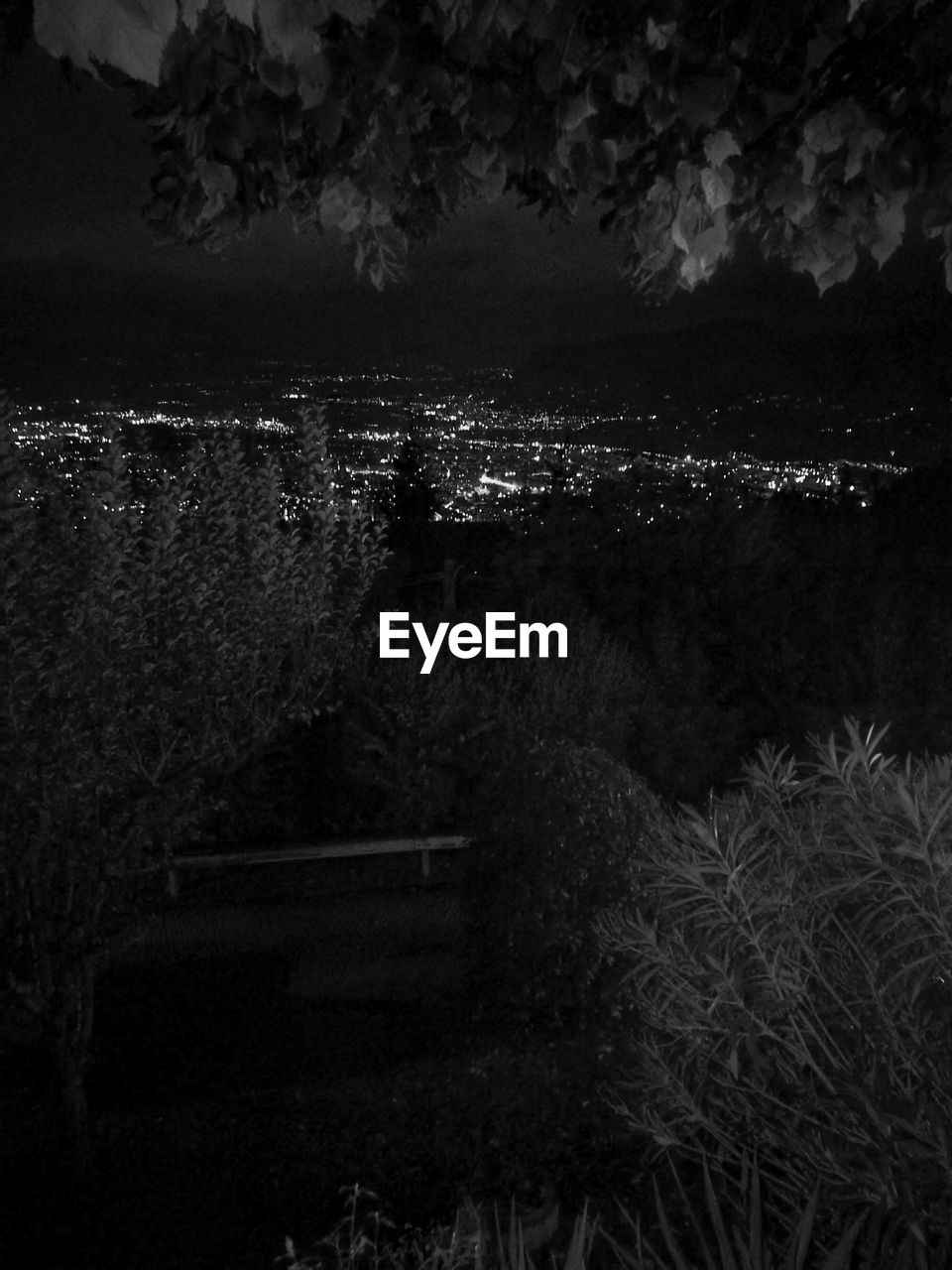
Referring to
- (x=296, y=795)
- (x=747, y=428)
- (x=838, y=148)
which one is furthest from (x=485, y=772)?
(x=747, y=428)

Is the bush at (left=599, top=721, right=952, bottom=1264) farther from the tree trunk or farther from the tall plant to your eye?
the tree trunk

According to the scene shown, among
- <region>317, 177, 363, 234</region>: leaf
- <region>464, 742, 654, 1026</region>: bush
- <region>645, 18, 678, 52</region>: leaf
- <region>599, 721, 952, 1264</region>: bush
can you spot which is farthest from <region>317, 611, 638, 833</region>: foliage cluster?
<region>645, 18, 678, 52</region>: leaf

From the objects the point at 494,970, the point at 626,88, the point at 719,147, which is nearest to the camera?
the point at 719,147

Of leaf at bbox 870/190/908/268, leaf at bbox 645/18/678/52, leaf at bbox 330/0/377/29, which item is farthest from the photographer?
leaf at bbox 870/190/908/268

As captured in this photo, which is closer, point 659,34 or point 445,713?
point 659,34

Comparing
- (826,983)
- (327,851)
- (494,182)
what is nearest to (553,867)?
(826,983)

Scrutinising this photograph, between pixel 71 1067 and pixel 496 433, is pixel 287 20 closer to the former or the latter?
pixel 71 1067
